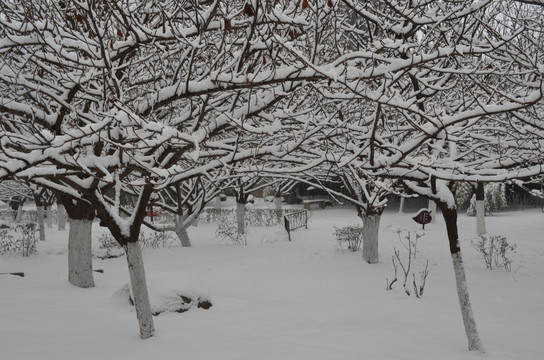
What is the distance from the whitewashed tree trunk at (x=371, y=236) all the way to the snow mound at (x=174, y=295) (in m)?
5.47

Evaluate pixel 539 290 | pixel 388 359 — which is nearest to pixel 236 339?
Result: pixel 388 359

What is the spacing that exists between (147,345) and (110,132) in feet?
8.34

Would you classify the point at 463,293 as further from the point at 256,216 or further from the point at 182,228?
the point at 256,216

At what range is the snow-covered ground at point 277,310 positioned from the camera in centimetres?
483

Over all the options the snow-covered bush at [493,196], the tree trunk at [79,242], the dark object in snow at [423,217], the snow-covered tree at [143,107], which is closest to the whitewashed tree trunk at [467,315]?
the snow-covered tree at [143,107]

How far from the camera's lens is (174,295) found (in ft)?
21.2

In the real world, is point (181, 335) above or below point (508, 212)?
below

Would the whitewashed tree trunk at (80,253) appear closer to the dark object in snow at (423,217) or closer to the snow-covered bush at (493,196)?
the dark object in snow at (423,217)

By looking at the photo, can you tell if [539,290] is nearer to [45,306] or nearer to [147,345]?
[147,345]

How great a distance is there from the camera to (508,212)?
813 inches

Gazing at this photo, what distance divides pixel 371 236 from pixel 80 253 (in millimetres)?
6984

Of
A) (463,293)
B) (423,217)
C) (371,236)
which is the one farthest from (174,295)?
(371,236)

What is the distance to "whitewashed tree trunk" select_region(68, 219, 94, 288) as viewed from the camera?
300 inches

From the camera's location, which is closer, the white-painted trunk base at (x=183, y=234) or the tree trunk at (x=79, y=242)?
the tree trunk at (x=79, y=242)
